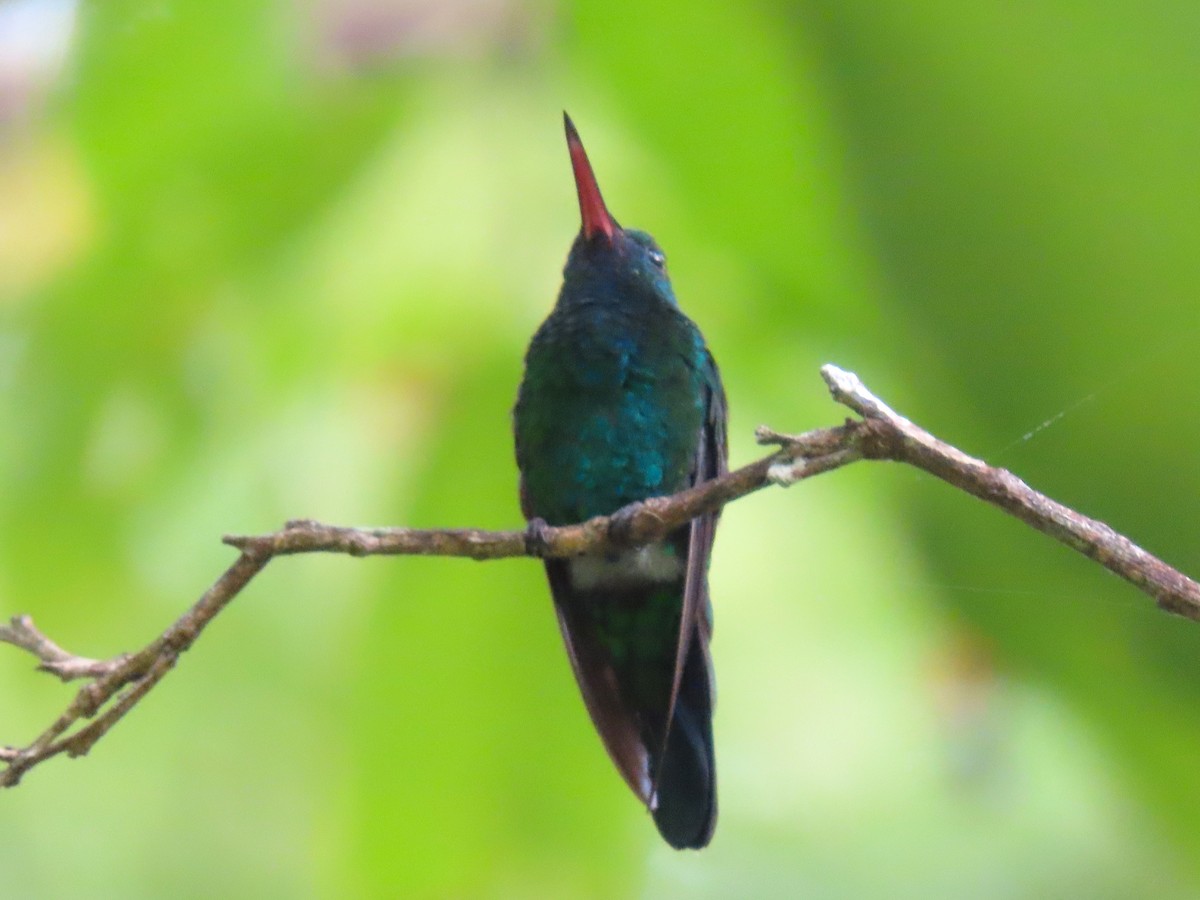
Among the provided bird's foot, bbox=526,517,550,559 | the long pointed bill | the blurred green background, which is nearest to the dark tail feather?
the blurred green background

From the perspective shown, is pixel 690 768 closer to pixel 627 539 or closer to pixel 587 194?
pixel 627 539

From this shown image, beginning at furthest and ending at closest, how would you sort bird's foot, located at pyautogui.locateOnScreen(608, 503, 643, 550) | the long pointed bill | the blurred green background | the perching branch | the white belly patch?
1. the white belly patch
2. the long pointed bill
3. bird's foot, located at pyautogui.locateOnScreen(608, 503, 643, 550)
4. the blurred green background
5. the perching branch

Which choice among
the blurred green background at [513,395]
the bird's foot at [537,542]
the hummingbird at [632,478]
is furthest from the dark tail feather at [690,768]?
the bird's foot at [537,542]

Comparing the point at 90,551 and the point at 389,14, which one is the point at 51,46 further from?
the point at 90,551

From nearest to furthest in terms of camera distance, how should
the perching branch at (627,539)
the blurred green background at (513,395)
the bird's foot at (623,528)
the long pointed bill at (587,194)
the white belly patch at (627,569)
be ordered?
the perching branch at (627,539) → the blurred green background at (513,395) → the bird's foot at (623,528) → the long pointed bill at (587,194) → the white belly patch at (627,569)

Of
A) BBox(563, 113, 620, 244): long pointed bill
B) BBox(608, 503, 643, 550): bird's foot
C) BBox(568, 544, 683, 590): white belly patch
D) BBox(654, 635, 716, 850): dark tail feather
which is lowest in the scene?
BBox(654, 635, 716, 850): dark tail feather

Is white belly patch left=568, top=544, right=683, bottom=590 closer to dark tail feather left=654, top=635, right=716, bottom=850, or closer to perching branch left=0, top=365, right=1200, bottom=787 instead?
dark tail feather left=654, top=635, right=716, bottom=850

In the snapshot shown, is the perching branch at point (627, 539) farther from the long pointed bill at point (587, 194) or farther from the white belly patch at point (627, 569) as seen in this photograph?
the long pointed bill at point (587, 194)

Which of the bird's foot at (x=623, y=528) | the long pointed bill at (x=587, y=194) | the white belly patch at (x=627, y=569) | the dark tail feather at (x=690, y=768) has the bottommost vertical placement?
the dark tail feather at (x=690, y=768)
